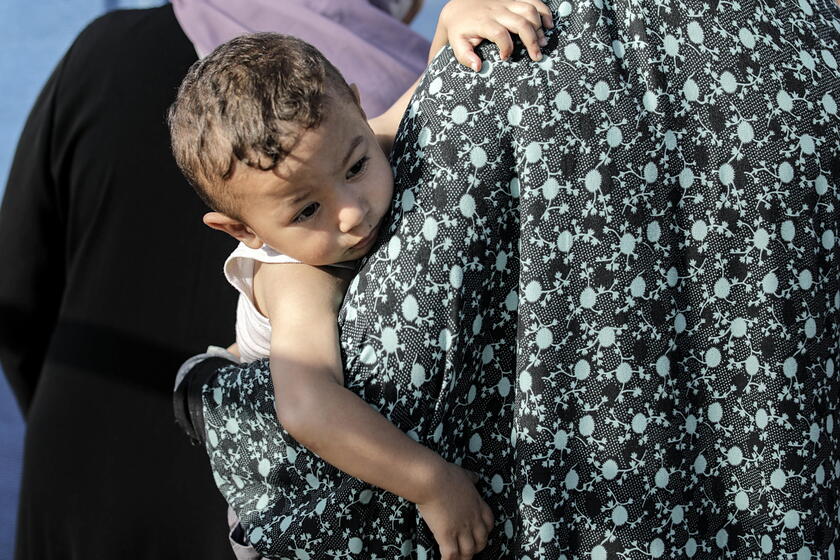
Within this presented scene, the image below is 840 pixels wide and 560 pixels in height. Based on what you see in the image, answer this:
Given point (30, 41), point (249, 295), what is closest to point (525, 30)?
point (249, 295)

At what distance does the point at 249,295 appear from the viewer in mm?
1512

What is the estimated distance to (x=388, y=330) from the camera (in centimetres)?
121

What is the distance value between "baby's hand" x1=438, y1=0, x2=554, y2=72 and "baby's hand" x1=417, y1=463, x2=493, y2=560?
51cm

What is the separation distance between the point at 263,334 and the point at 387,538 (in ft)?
1.32

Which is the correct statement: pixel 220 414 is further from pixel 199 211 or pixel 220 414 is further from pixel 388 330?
pixel 199 211

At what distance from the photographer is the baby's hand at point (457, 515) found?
3.99 feet

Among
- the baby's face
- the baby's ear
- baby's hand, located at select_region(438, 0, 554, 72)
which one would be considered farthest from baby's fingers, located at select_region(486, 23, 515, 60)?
the baby's ear

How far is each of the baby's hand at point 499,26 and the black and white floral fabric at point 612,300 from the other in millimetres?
18

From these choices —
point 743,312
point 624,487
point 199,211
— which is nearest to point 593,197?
point 743,312

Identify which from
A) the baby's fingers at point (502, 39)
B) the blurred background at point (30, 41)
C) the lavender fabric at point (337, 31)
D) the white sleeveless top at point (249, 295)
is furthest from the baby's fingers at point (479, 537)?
the blurred background at point (30, 41)

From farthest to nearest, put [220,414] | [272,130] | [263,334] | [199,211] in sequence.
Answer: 1. [199,211]
2. [263,334]
3. [220,414]
4. [272,130]

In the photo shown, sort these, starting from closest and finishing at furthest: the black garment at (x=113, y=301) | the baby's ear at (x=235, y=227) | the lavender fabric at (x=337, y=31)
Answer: the baby's ear at (x=235, y=227) < the black garment at (x=113, y=301) < the lavender fabric at (x=337, y=31)

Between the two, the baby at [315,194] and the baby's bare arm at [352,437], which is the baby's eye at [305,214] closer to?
the baby at [315,194]

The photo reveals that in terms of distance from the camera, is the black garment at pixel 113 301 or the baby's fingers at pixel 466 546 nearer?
the baby's fingers at pixel 466 546
